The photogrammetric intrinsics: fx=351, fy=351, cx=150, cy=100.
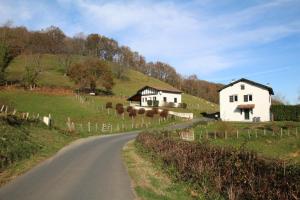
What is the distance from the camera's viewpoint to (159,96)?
83812 millimetres

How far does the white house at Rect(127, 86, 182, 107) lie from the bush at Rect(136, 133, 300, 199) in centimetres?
6651

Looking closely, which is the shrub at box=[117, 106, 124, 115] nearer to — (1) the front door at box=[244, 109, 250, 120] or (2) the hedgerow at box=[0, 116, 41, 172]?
(1) the front door at box=[244, 109, 250, 120]

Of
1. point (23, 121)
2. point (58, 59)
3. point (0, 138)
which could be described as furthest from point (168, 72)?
point (0, 138)

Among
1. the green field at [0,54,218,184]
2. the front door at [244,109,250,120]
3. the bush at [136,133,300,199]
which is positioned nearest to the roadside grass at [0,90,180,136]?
the green field at [0,54,218,184]

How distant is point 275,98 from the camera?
11350 centimetres

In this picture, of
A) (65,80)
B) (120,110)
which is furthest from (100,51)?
(120,110)

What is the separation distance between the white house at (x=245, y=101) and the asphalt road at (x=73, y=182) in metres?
48.5

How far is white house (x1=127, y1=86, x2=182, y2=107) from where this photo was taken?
83.3 metres

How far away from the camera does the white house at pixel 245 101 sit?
62.0 metres

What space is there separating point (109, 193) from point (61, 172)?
461cm

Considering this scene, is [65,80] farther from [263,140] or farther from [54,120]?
[263,140]

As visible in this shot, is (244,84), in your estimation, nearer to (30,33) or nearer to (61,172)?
(61,172)

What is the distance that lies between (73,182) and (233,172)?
5.72m

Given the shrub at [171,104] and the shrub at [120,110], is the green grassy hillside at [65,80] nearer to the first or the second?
the shrub at [171,104]
